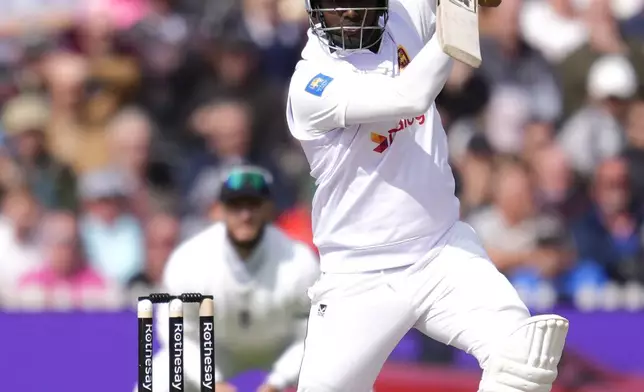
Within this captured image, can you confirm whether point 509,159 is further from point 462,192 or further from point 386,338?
point 386,338

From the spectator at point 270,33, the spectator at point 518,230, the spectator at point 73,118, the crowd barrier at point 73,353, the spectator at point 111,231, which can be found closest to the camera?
the crowd barrier at point 73,353

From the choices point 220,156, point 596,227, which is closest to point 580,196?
point 596,227

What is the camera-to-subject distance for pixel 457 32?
14.8 ft

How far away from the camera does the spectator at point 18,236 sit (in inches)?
348

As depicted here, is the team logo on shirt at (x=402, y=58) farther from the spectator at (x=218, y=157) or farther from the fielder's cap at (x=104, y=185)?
the fielder's cap at (x=104, y=185)

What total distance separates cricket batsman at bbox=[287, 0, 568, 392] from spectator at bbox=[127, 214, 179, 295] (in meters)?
3.47

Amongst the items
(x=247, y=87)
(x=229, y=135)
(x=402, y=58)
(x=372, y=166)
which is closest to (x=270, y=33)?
(x=247, y=87)

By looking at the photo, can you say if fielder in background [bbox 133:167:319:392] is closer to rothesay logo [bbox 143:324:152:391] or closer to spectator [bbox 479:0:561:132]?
rothesay logo [bbox 143:324:152:391]

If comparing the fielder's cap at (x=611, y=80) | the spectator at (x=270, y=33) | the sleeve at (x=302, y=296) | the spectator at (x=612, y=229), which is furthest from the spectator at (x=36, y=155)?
the fielder's cap at (x=611, y=80)

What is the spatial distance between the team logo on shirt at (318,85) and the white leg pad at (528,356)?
3.39ft

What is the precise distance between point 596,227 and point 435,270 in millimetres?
3590

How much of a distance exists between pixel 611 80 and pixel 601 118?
0.93 ft

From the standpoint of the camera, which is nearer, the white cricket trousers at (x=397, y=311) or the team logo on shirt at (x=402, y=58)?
the white cricket trousers at (x=397, y=311)

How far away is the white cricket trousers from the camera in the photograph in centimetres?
484
